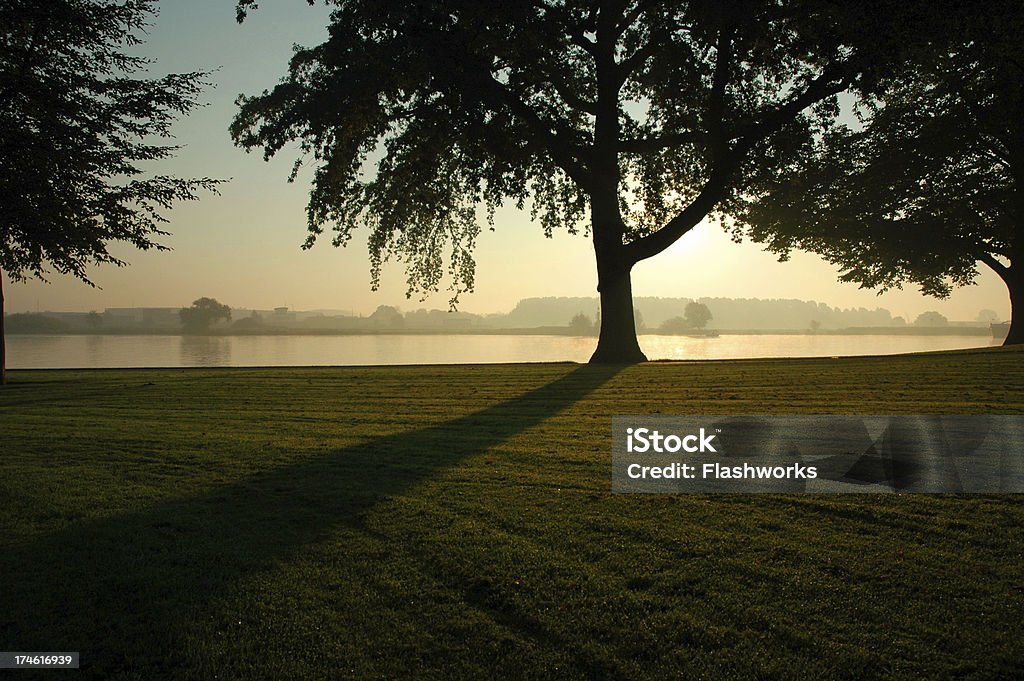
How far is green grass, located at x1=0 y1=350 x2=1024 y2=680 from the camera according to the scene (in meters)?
4.12

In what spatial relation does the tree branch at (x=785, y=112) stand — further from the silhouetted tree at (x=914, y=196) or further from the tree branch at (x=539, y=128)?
the silhouetted tree at (x=914, y=196)

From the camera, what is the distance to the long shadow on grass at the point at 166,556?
4465 millimetres

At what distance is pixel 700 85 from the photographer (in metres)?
24.6

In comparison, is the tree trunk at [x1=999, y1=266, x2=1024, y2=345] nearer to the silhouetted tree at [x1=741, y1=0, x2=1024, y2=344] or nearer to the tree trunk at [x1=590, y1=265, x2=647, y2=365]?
the silhouetted tree at [x1=741, y1=0, x2=1024, y2=344]

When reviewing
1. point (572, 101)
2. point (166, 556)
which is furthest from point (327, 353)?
point (166, 556)

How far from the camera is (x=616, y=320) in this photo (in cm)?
2570

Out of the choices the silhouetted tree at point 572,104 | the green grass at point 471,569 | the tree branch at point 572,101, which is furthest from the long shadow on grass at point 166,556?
the tree branch at point 572,101

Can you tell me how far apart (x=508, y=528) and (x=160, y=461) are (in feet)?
19.6

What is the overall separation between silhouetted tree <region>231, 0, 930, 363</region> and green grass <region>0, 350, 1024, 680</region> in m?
12.7

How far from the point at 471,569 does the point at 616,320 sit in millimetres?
20963

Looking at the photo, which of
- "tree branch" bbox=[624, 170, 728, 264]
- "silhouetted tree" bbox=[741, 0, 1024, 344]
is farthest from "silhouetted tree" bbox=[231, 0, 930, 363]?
"silhouetted tree" bbox=[741, 0, 1024, 344]

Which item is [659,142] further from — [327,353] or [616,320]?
[327,353]

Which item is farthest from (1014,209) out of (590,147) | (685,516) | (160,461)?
(160,461)

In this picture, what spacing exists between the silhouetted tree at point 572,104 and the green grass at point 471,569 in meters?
12.7
